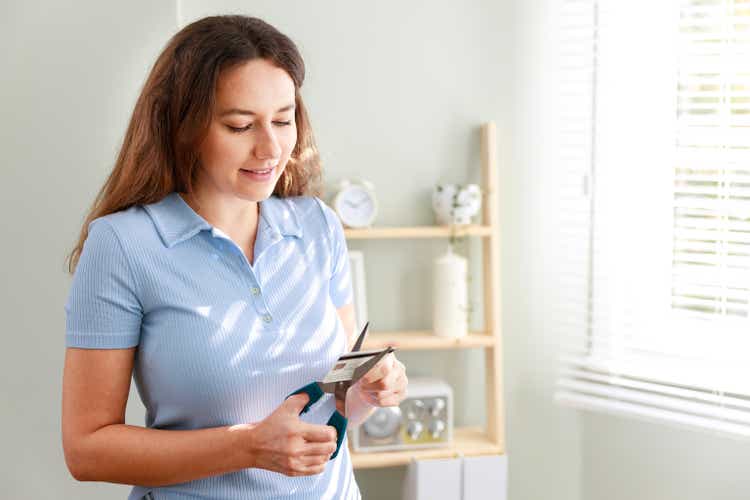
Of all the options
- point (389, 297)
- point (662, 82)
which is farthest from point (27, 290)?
point (662, 82)

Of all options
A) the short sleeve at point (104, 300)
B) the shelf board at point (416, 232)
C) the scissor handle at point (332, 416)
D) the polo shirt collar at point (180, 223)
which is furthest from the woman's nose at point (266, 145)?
the shelf board at point (416, 232)

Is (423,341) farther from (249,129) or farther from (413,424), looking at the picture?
(249,129)

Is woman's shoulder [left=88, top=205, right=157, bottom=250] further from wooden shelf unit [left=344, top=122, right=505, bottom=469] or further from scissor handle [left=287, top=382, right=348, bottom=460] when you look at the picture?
wooden shelf unit [left=344, top=122, right=505, bottom=469]

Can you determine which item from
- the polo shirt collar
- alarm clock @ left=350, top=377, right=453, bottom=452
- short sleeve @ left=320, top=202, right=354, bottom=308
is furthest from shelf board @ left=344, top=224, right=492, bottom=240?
the polo shirt collar

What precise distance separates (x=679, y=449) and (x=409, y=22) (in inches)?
54.9

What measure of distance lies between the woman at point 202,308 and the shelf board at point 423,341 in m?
0.88

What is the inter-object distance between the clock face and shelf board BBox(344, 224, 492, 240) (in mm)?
28

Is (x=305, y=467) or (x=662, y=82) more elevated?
(x=662, y=82)

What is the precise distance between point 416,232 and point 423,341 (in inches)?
11.8

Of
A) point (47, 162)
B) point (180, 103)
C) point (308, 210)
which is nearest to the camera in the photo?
point (180, 103)

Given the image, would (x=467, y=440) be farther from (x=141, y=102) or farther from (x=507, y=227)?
(x=141, y=102)

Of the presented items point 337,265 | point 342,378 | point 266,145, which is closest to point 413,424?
point 337,265

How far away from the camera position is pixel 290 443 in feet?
3.85

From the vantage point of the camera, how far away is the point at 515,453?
2.54m
